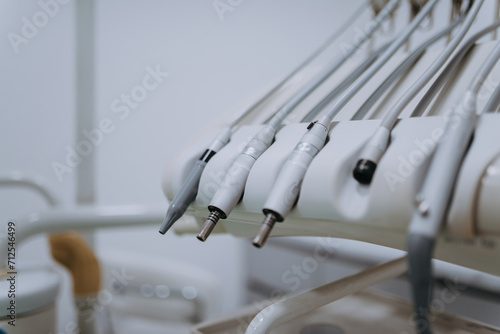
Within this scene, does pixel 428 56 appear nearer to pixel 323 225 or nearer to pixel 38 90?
pixel 323 225

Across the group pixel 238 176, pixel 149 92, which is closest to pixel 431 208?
pixel 238 176

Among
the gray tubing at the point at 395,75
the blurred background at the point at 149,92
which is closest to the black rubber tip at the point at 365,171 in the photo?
the gray tubing at the point at 395,75

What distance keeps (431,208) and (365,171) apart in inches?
2.1

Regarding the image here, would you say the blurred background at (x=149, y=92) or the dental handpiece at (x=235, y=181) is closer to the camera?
the dental handpiece at (x=235, y=181)

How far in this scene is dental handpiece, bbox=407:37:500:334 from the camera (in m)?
0.22

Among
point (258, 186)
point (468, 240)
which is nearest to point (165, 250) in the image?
point (258, 186)

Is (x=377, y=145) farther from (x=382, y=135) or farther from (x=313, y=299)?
(x=313, y=299)

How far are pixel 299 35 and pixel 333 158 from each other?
0.98 metres

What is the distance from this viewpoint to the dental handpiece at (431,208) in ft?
0.73

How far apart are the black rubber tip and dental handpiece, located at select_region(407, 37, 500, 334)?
35 mm

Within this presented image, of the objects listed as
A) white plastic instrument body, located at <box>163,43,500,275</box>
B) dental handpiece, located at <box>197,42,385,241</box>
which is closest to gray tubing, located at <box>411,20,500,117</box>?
white plastic instrument body, located at <box>163,43,500,275</box>

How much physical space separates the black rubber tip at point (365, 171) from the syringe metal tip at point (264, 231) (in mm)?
68

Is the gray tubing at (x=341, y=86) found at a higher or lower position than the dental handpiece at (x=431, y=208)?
higher

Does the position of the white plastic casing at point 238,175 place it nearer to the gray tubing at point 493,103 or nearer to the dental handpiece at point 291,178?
the dental handpiece at point 291,178
